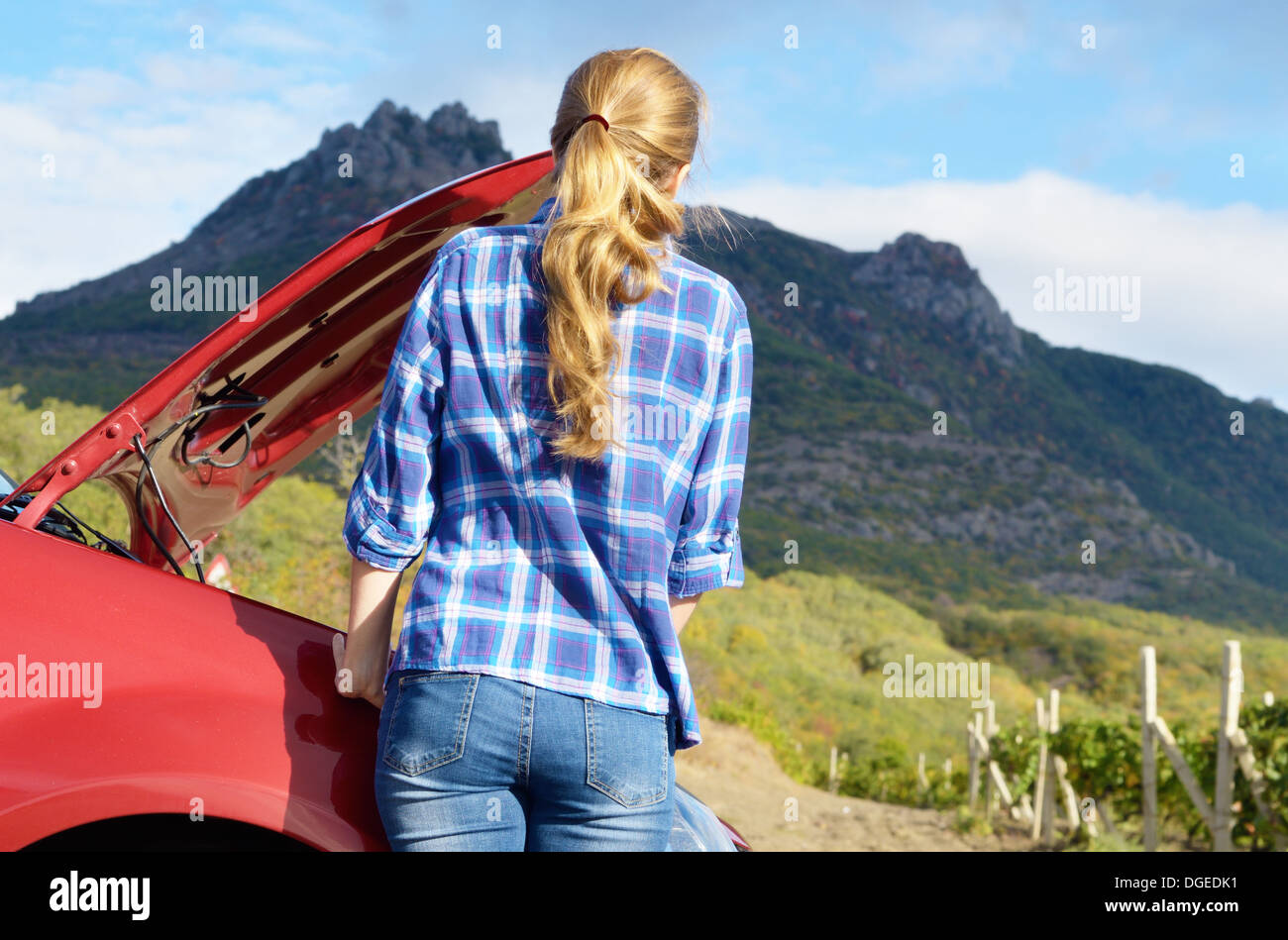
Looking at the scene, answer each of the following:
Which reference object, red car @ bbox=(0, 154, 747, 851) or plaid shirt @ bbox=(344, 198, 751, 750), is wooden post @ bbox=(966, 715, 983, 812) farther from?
plaid shirt @ bbox=(344, 198, 751, 750)

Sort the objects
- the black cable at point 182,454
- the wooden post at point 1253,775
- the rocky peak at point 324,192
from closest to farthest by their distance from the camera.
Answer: the black cable at point 182,454 → the wooden post at point 1253,775 → the rocky peak at point 324,192

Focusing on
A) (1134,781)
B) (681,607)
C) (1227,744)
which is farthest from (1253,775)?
(681,607)

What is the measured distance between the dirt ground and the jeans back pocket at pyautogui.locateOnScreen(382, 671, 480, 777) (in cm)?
881

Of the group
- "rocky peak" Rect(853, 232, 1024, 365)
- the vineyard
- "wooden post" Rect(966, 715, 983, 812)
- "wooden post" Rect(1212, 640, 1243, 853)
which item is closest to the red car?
"wooden post" Rect(1212, 640, 1243, 853)

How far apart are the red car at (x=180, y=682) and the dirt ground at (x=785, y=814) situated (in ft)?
28.1

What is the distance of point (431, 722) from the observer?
140 cm

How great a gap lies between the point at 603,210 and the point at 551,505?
42cm

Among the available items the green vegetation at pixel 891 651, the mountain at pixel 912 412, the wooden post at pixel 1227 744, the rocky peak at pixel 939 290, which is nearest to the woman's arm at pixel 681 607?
the green vegetation at pixel 891 651

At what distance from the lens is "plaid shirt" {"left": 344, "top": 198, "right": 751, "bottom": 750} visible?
143 cm

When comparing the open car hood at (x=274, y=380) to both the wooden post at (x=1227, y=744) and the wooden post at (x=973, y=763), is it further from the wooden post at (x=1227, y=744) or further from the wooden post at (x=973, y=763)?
the wooden post at (x=973, y=763)

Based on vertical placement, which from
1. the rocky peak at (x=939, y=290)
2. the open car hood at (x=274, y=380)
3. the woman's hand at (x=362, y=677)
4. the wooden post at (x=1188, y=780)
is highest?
the rocky peak at (x=939, y=290)

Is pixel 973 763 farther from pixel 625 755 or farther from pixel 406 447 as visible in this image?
pixel 406 447

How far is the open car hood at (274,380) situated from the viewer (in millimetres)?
1803
